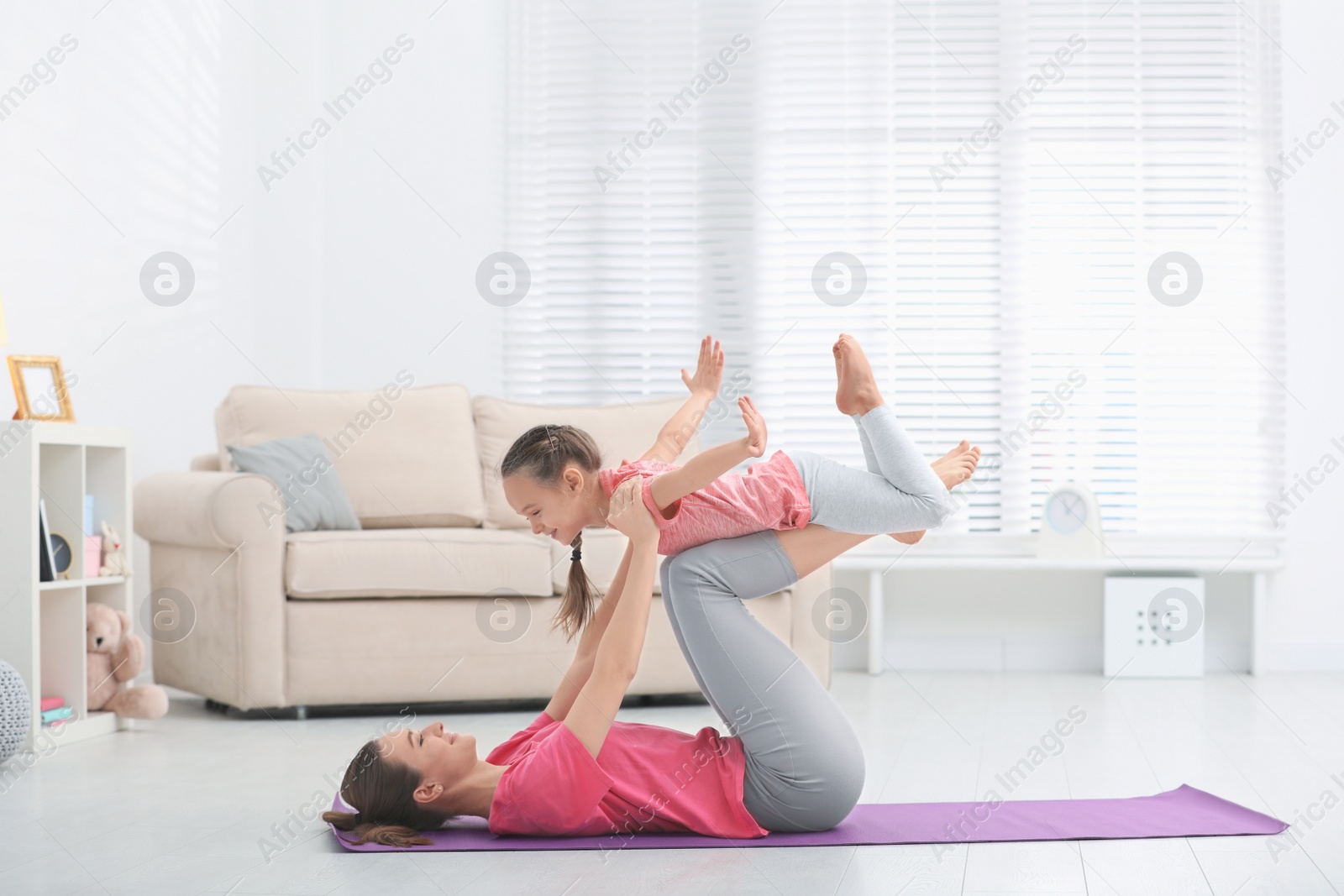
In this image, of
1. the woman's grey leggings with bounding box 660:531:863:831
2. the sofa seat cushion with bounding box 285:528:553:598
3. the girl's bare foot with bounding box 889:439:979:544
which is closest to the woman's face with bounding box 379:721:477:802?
the woman's grey leggings with bounding box 660:531:863:831

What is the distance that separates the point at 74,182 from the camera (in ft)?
11.8

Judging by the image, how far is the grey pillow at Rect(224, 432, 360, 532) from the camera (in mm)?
3555

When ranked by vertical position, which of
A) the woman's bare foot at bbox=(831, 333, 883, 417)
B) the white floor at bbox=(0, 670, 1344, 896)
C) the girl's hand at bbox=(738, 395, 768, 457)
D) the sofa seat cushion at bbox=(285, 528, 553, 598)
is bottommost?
the white floor at bbox=(0, 670, 1344, 896)

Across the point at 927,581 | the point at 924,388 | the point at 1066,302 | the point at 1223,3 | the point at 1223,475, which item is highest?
the point at 1223,3

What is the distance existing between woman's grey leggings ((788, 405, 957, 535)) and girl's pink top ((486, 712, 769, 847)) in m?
0.43

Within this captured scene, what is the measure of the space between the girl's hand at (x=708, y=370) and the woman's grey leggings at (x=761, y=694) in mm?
335

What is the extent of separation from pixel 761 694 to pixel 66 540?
2076 millimetres

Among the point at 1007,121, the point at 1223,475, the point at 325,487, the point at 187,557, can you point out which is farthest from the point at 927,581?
the point at 187,557

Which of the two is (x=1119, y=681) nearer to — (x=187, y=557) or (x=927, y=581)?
(x=927, y=581)

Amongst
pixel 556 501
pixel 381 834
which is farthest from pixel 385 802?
pixel 556 501

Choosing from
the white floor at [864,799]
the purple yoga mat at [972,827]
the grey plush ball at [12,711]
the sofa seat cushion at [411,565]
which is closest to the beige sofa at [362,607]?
the sofa seat cushion at [411,565]

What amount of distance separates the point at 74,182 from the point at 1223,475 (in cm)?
413

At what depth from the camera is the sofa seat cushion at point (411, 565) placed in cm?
324

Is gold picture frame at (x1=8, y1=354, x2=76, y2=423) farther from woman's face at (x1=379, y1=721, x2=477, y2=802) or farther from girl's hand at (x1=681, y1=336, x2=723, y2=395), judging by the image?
girl's hand at (x1=681, y1=336, x2=723, y2=395)
